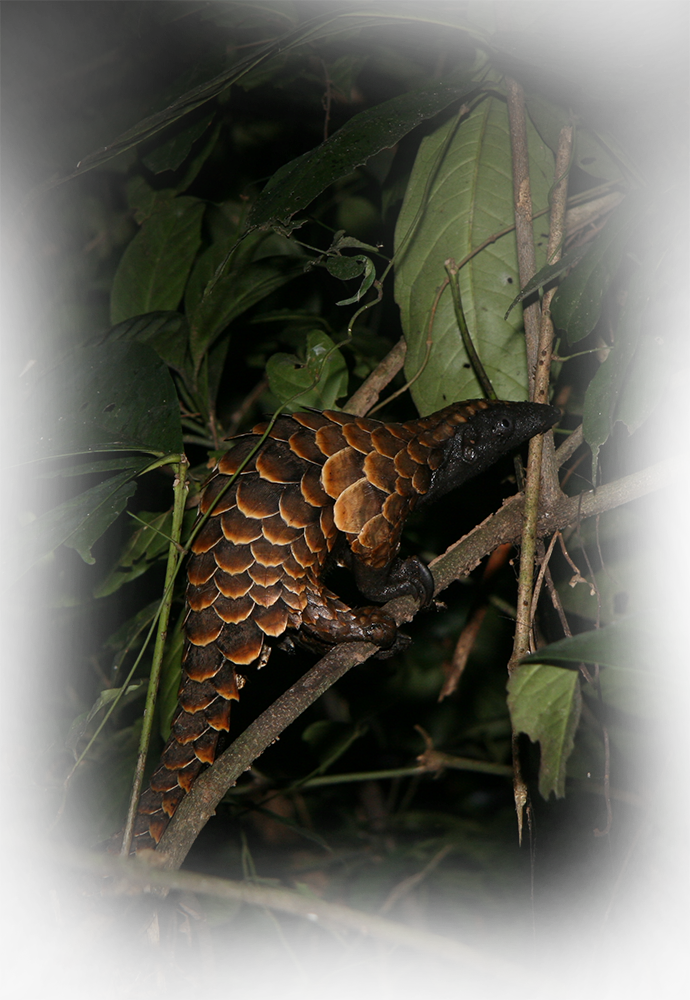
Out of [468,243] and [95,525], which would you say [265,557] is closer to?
[95,525]

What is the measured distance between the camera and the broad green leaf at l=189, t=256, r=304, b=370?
1.47 meters

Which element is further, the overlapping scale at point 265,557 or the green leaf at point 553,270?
the overlapping scale at point 265,557

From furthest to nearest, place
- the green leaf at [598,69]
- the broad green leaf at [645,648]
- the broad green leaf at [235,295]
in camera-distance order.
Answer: the broad green leaf at [235,295] → the green leaf at [598,69] → the broad green leaf at [645,648]

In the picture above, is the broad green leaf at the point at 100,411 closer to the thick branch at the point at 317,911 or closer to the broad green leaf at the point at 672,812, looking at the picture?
the thick branch at the point at 317,911

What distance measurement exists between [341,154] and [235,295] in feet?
1.69

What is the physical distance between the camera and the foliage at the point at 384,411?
106cm

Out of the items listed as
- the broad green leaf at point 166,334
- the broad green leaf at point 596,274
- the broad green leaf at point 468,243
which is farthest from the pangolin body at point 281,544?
the broad green leaf at point 166,334

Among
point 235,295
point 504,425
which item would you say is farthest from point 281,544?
point 235,295

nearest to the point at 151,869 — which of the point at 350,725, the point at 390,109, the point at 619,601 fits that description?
the point at 350,725

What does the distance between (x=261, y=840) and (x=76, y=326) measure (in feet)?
5.93

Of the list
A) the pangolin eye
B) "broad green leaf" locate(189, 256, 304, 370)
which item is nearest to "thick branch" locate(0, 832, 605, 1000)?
the pangolin eye

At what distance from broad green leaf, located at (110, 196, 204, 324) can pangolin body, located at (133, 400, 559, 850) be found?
1.88ft

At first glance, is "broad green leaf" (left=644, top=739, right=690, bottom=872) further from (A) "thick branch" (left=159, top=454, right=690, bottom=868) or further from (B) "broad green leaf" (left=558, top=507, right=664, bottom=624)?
(B) "broad green leaf" (left=558, top=507, right=664, bottom=624)

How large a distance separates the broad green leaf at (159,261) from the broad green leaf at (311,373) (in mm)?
446
